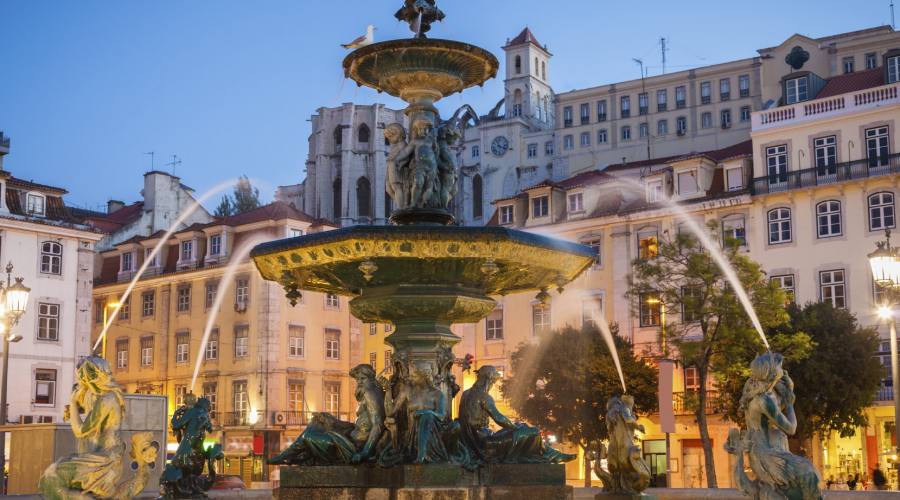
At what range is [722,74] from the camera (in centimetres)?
8962

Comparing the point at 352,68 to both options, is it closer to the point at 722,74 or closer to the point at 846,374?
the point at 846,374

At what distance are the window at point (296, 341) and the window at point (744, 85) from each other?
44.8 m

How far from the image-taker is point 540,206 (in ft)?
174

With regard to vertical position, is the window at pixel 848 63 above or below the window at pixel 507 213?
above

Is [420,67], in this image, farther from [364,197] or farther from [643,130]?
[364,197]

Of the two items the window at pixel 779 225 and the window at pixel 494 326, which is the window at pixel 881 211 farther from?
the window at pixel 494 326

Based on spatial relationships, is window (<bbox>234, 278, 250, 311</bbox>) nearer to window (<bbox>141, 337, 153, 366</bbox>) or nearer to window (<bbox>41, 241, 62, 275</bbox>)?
window (<bbox>141, 337, 153, 366</bbox>)

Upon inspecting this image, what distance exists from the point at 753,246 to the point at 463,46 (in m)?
34.7

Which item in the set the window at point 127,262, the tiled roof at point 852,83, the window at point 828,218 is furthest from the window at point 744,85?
the window at point 127,262

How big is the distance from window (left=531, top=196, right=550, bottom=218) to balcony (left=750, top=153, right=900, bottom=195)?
377 inches

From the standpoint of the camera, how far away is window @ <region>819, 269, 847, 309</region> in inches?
1731

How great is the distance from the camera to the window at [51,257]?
48.5m

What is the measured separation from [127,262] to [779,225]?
111 feet

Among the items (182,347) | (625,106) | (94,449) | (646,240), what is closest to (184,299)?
(182,347)
